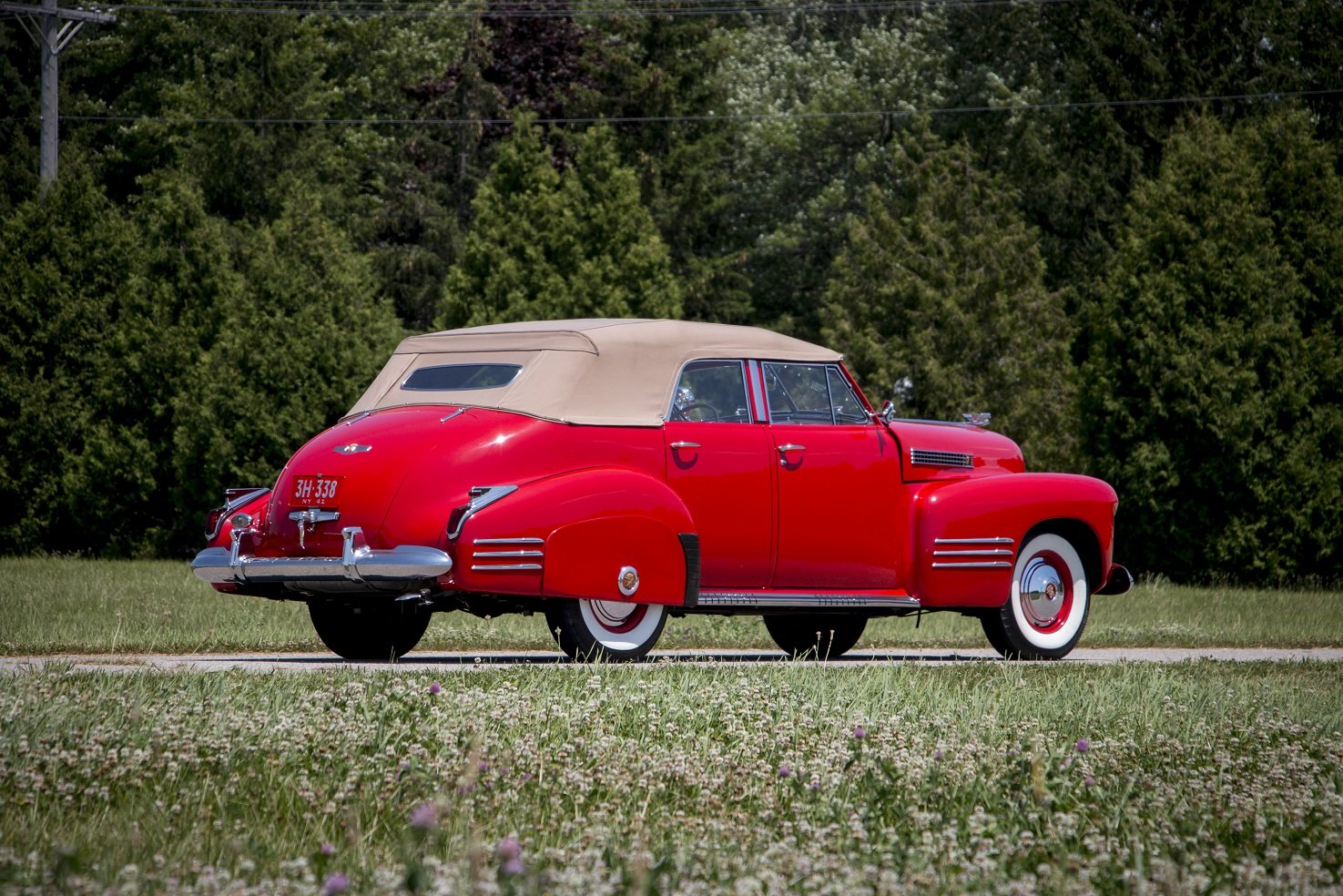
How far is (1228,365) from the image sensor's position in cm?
2447

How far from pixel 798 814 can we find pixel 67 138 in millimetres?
40333

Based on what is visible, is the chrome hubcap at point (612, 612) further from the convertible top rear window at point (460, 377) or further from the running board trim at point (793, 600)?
the convertible top rear window at point (460, 377)

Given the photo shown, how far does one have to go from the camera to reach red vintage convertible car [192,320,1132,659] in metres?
9.57

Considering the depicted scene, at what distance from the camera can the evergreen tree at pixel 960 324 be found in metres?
30.2

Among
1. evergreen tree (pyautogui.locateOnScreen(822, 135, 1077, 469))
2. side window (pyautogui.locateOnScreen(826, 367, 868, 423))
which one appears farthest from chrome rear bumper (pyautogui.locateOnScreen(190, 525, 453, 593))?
evergreen tree (pyautogui.locateOnScreen(822, 135, 1077, 469))

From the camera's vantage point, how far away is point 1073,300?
127 feet

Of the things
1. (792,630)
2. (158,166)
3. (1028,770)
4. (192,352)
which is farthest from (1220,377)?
(158,166)

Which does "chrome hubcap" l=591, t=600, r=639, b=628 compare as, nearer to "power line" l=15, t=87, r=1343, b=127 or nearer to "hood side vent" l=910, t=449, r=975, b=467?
"hood side vent" l=910, t=449, r=975, b=467

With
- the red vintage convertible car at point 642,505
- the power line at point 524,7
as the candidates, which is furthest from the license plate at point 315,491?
the power line at point 524,7

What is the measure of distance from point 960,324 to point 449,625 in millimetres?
17479

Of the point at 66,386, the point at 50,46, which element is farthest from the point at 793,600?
the point at 50,46

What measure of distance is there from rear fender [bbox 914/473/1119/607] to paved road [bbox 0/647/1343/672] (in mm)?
455

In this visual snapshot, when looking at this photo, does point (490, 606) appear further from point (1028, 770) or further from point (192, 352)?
point (192, 352)

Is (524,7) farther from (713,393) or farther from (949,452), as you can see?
(713,393)
